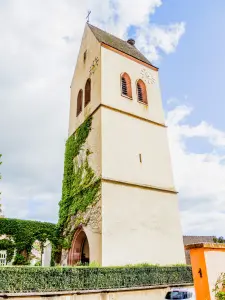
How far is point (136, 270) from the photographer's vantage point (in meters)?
12.9

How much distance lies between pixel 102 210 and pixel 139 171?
13.8 ft

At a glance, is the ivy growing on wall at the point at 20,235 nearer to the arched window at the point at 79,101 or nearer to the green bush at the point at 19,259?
the green bush at the point at 19,259

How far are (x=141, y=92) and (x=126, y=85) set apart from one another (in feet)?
5.12

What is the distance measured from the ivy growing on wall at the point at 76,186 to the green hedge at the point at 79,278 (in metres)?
4.24

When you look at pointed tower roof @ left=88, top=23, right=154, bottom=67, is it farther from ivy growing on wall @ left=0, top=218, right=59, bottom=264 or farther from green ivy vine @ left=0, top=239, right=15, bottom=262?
green ivy vine @ left=0, top=239, right=15, bottom=262

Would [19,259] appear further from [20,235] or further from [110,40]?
[110,40]

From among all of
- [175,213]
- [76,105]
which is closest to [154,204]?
[175,213]

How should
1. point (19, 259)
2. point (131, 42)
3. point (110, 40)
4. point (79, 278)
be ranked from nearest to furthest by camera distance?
point (79, 278) → point (19, 259) → point (110, 40) → point (131, 42)

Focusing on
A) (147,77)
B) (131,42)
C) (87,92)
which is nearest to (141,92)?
(147,77)

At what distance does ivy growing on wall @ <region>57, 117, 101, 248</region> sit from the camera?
1623 cm

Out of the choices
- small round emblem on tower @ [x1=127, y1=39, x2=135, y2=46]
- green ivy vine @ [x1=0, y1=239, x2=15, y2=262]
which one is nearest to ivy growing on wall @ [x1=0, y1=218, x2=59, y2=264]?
green ivy vine @ [x1=0, y1=239, x2=15, y2=262]

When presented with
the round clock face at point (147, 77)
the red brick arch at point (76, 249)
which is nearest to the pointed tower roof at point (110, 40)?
the round clock face at point (147, 77)

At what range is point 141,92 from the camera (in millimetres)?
21094

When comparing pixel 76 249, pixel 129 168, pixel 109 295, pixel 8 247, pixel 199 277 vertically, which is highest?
pixel 129 168
